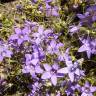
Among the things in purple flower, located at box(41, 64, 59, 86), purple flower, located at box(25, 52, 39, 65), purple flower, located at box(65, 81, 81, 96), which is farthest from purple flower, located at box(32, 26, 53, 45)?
purple flower, located at box(65, 81, 81, 96)

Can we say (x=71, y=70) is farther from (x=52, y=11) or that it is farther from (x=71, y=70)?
(x=52, y=11)

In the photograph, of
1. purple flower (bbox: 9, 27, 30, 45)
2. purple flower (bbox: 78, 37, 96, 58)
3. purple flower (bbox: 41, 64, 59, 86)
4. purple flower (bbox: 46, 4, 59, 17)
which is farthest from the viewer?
purple flower (bbox: 46, 4, 59, 17)

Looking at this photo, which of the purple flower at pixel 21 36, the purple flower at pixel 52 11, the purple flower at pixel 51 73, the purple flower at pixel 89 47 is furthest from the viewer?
the purple flower at pixel 52 11

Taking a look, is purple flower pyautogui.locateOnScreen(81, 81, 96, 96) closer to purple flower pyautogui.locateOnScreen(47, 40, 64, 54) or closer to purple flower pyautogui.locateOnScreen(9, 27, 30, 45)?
purple flower pyautogui.locateOnScreen(47, 40, 64, 54)

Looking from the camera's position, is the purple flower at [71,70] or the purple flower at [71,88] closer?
the purple flower at [71,70]

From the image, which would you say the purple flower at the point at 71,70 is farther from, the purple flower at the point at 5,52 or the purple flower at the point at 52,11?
the purple flower at the point at 52,11

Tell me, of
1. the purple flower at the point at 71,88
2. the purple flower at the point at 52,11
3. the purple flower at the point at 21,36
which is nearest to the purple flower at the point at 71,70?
the purple flower at the point at 71,88

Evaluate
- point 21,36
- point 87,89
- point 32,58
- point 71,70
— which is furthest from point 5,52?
point 87,89

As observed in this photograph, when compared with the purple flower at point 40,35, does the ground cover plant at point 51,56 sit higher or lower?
lower

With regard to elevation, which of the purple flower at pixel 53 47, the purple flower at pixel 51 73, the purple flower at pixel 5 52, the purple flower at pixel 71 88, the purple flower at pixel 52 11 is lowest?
the purple flower at pixel 71 88
